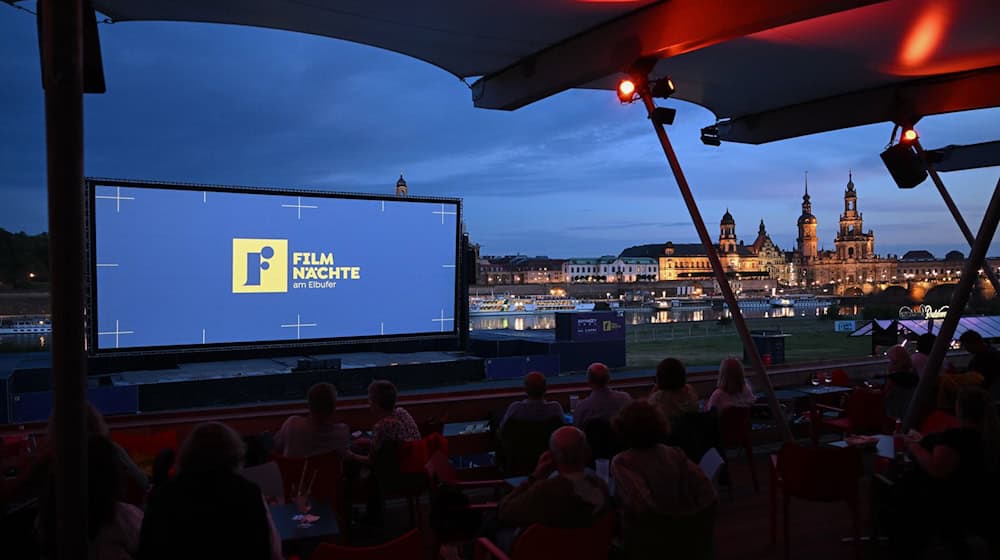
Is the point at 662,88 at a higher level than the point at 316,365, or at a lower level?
higher

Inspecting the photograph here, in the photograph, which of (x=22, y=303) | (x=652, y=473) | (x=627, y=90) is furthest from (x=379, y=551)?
(x=22, y=303)

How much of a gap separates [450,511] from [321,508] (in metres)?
0.62

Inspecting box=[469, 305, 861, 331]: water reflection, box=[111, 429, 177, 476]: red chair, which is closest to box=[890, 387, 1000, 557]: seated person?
box=[111, 429, 177, 476]: red chair

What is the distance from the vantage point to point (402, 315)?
11281mm

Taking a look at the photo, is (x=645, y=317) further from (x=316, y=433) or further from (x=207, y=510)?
(x=207, y=510)

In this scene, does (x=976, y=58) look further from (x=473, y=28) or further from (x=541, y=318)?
(x=541, y=318)

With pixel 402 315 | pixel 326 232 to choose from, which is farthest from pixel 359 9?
pixel 402 315

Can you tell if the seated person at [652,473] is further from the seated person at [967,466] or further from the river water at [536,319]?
the river water at [536,319]

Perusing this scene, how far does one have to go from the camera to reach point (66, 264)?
5.63 ft

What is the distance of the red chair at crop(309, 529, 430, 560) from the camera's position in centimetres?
207

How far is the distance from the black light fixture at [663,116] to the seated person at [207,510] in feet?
15.2

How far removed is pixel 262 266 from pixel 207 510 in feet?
28.1

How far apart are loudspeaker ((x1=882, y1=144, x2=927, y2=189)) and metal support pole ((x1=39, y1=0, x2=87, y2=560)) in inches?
317

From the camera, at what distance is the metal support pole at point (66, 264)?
1714mm
